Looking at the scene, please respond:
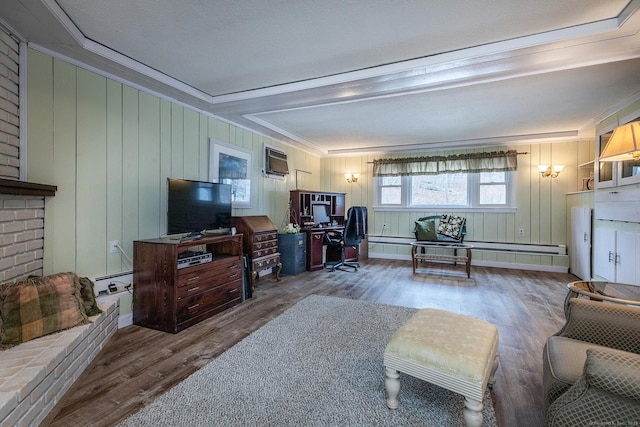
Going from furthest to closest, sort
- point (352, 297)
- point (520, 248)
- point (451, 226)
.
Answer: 1. point (451, 226)
2. point (520, 248)
3. point (352, 297)

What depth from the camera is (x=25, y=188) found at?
197cm

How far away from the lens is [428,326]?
178cm

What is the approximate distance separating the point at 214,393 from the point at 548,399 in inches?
70.6

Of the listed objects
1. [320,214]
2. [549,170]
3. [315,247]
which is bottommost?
[315,247]

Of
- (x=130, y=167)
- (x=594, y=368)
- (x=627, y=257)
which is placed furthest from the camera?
(x=627, y=257)

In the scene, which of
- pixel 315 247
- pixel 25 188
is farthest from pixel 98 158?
pixel 315 247

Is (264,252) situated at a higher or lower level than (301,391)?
higher

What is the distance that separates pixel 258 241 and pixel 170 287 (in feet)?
5.43

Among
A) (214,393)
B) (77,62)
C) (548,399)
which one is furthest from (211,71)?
(548,399)

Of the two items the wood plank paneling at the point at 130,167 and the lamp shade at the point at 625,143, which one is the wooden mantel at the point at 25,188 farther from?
the lamp shade at the point at 625,143

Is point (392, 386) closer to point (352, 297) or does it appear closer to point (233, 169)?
point (352, 297)

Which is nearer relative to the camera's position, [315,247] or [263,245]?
[263,245]

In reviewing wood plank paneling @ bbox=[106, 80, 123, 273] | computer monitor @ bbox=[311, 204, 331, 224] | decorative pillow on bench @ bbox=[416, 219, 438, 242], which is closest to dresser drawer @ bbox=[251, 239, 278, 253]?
computer monitor @ bbox=[311, 204, 331, 224]

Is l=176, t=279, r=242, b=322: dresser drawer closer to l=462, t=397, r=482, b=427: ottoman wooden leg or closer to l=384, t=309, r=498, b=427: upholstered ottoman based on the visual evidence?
l=384, t=309, r=498, b=427: upholstered ottoman
